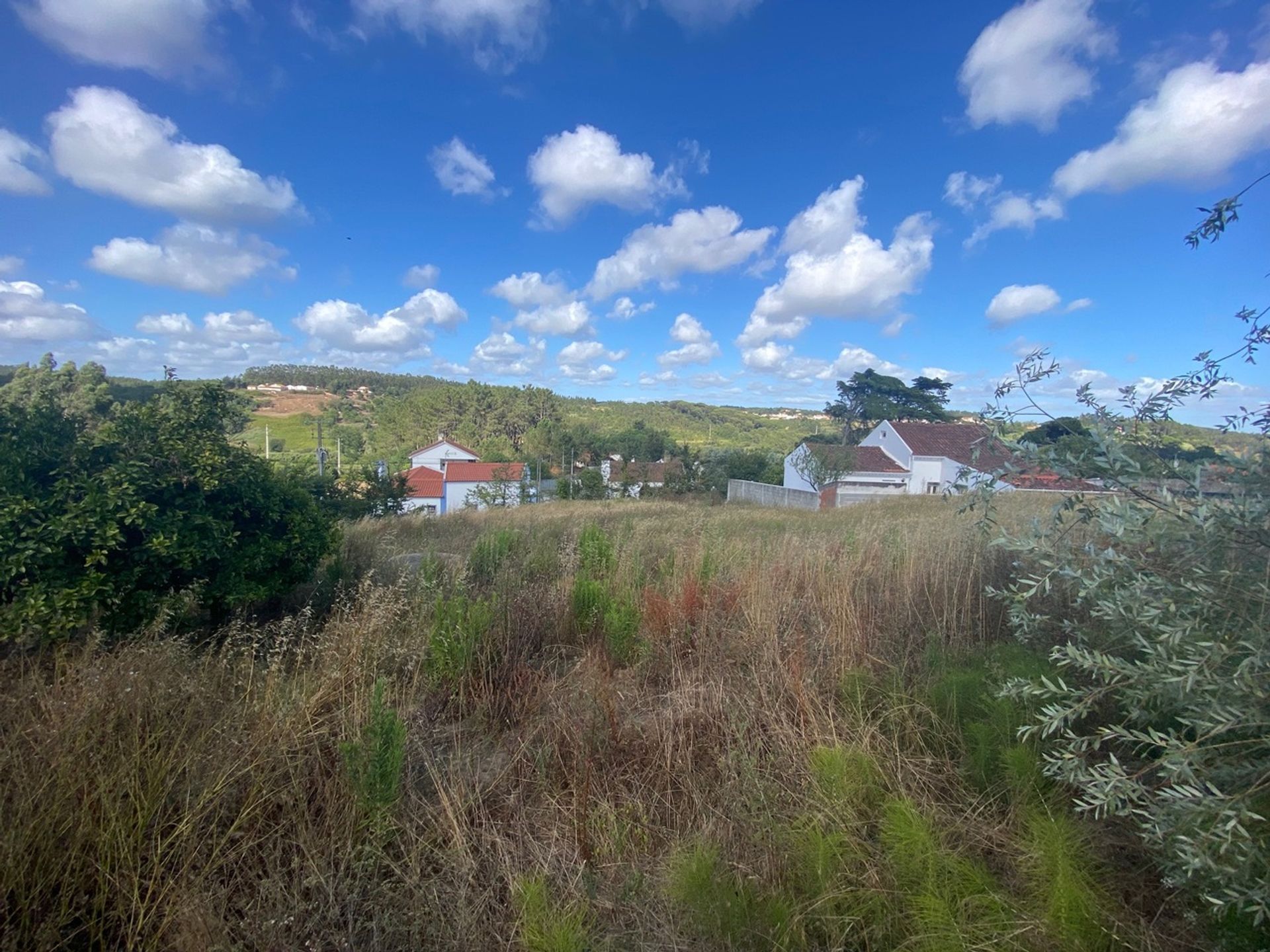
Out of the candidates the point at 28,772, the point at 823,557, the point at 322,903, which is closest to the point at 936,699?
the point at 823,557

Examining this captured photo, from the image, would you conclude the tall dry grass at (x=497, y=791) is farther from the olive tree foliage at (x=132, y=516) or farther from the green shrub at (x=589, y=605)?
the olive tree foliage at (x=132, y=516)

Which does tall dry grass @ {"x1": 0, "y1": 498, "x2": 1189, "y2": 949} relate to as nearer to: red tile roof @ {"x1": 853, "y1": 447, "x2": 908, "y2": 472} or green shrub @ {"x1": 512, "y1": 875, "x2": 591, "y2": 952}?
green shrub @ {"x1": 512, "y1": 875, "x2": 591, "y2": 952}

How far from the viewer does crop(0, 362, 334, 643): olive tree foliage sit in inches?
119

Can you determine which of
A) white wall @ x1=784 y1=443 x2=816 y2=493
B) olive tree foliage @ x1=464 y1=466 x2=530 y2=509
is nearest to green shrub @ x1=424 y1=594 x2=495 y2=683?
olive tree foliage @ x1=464 y1=466 x2=530 y2=509

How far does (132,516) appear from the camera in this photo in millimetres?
3287

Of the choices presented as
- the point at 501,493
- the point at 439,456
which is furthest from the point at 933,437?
the point at 439,456

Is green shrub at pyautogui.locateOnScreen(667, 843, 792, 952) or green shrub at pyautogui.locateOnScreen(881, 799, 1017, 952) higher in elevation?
green shrub at pyautogui.locateOnScreen(881, 799, 1017, 952)

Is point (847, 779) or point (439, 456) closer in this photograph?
point (847, 779)

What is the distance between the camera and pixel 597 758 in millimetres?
2398

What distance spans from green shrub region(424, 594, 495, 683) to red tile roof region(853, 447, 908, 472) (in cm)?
3273

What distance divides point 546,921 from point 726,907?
507mm

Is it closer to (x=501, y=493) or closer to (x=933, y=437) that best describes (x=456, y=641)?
(x=501, y=493)

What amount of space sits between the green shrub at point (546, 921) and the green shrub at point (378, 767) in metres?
0.54

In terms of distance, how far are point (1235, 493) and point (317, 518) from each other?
202 inches
